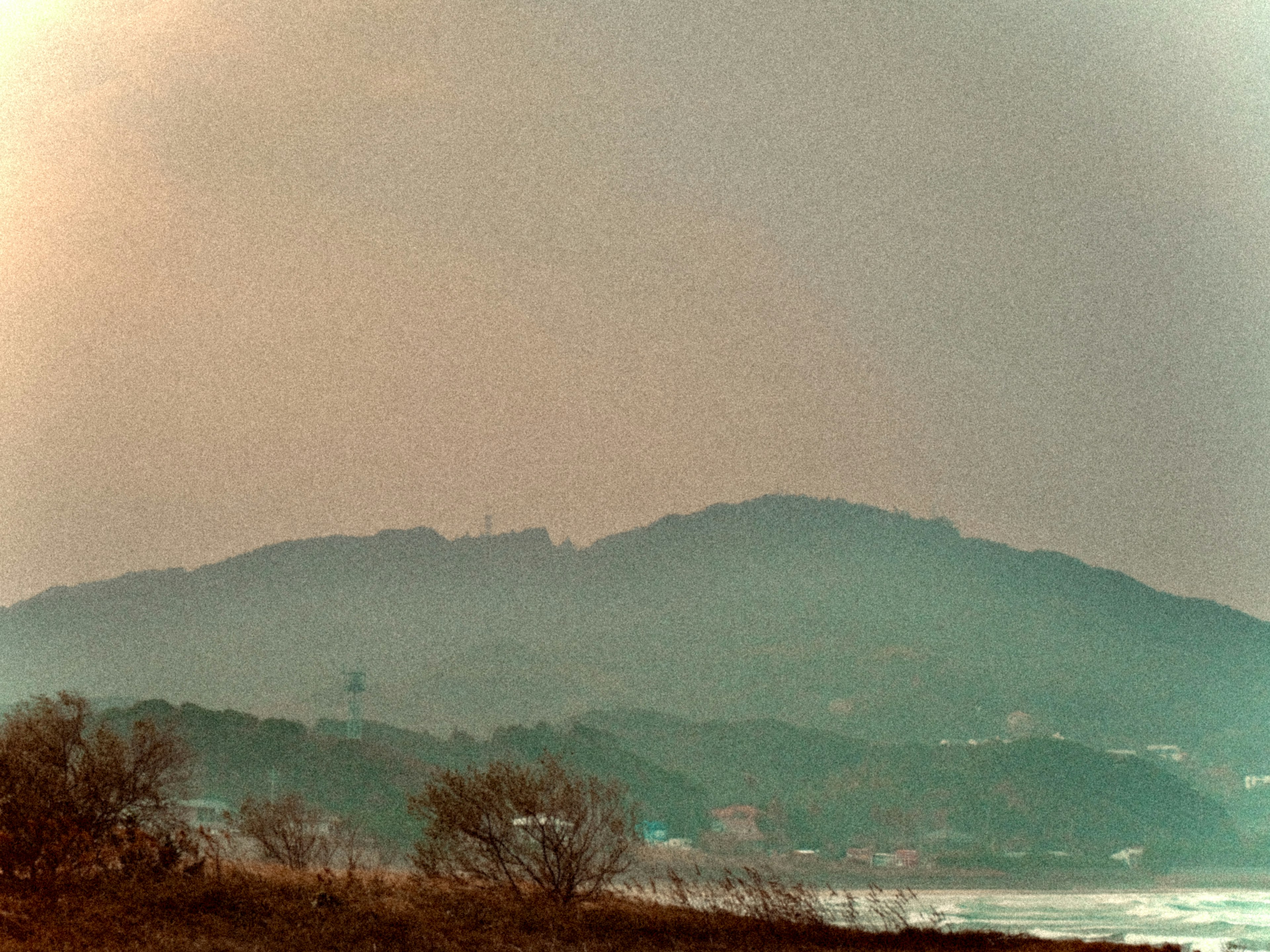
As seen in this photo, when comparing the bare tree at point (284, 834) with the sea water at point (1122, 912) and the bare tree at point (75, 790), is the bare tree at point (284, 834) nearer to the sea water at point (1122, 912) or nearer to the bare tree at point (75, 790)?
the bare tree at point (75, 790)

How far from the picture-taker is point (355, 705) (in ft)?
420

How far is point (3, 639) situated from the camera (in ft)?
506

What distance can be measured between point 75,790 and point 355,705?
116 metres

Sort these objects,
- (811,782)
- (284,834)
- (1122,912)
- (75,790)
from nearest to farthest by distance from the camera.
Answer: (75,790)
(284,834)
(1122,912)
(811,782)

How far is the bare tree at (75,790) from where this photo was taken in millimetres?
12078

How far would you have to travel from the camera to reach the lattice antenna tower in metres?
117

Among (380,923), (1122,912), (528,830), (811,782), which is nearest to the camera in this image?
(380,923)

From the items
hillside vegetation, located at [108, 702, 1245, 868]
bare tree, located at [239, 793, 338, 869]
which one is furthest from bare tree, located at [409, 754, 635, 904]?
hillside vegetation, located at [108, 702, 1245, 868]

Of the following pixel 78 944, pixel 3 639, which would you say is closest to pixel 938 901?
pixel 78 944

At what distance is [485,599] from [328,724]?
60804 millimetres

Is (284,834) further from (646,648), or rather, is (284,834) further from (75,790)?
(646,648)

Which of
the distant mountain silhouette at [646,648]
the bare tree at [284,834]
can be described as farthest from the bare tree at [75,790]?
the distant mountain silhouette at [646,648]

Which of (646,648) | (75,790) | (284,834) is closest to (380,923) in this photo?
(75,790)

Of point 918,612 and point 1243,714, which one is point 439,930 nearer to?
point 1243,714
